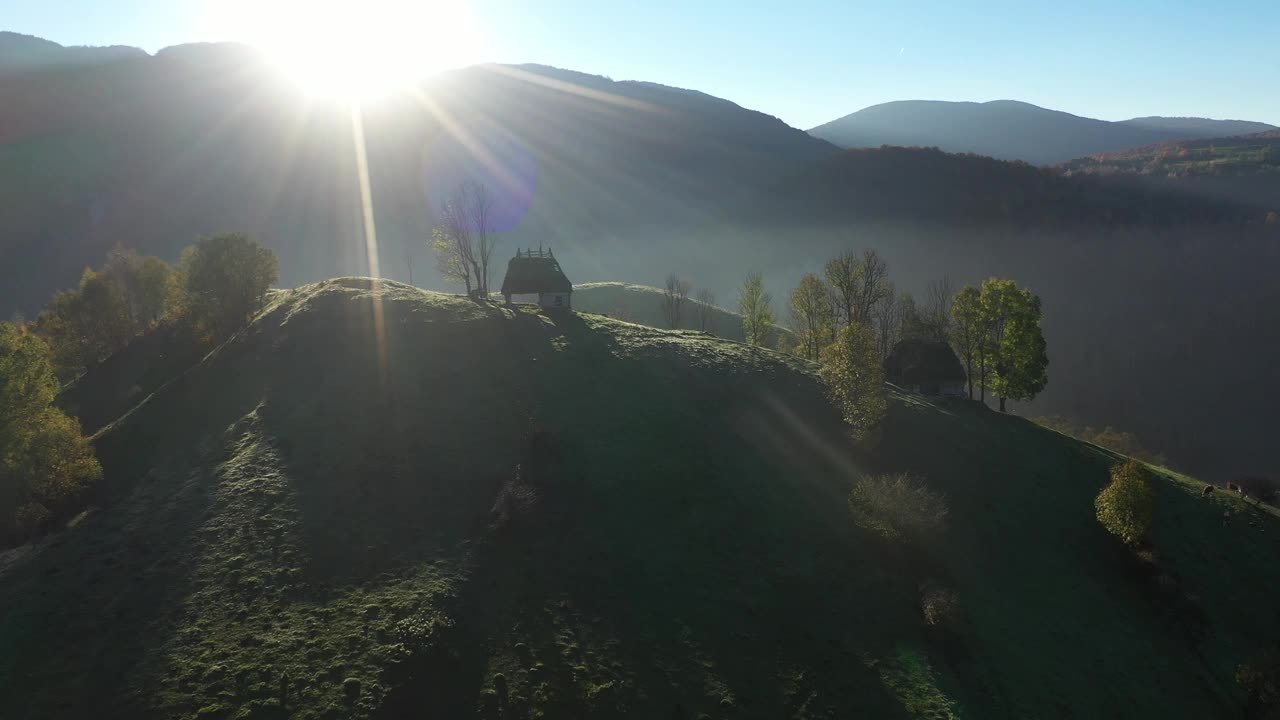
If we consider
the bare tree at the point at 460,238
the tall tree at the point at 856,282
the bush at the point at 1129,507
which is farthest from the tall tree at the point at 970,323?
the bare tree at the point at 460,238

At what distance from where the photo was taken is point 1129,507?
137 ft

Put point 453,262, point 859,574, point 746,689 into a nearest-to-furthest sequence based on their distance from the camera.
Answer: point 746,689, point 859,574, point 453,262

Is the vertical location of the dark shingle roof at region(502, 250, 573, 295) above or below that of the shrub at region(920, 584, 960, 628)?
above

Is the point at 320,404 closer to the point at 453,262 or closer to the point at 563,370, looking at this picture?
the point at 563,370

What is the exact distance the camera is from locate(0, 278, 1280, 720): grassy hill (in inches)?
1025

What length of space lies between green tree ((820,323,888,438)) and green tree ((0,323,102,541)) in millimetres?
55354

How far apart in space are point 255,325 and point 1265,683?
80.8 meters

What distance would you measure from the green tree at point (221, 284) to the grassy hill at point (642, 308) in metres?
61.3

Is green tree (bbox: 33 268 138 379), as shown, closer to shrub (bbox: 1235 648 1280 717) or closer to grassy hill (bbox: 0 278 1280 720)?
grassy hill (bbox: 0 278 1280 720)

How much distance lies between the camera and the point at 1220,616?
3794 cm

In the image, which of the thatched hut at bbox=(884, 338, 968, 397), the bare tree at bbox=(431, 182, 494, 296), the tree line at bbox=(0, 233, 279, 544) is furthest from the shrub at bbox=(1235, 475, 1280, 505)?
the tree line at bbox=(0, 233, 279, 544)

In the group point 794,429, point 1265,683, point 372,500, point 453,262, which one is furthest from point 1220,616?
point 453,262

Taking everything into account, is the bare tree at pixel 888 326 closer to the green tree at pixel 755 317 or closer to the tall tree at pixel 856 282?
the tall tree at pixel 856 282

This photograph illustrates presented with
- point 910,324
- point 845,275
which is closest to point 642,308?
point 845,275
